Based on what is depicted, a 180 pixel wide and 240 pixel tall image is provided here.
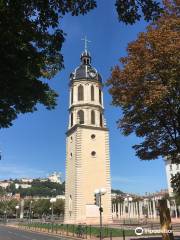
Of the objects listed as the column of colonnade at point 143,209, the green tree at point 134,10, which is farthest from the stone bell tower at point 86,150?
the green tree at point 134,10

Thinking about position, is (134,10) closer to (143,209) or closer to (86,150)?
(86,150)

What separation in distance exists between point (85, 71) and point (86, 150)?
51.2 feet

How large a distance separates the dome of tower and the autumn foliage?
41940 mm

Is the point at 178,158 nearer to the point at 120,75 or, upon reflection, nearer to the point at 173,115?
the point at 173,115

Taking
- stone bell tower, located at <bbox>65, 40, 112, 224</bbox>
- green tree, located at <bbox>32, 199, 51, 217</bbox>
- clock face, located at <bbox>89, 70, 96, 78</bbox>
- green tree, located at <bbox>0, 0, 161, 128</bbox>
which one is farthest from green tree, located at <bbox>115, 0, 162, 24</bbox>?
green tree, located at <bbox>32, 199, 51, 217</bbox>

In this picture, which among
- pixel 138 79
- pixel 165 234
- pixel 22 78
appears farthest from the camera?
pixel 138 79

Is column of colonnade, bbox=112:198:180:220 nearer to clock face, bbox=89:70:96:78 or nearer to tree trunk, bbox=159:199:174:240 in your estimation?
clock face, bbox=89:70:96:78

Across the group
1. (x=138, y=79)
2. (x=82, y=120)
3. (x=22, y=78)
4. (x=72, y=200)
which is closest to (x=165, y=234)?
(x=138, y=79)

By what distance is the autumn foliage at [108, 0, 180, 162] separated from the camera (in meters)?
16.6

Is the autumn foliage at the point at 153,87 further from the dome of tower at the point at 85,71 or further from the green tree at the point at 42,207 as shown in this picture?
the green tree at the point at 42,207

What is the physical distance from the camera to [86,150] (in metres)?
55.7

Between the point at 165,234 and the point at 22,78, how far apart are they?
917 cm

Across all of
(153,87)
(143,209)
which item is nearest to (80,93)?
(153,87)

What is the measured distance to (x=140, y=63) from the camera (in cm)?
1792
